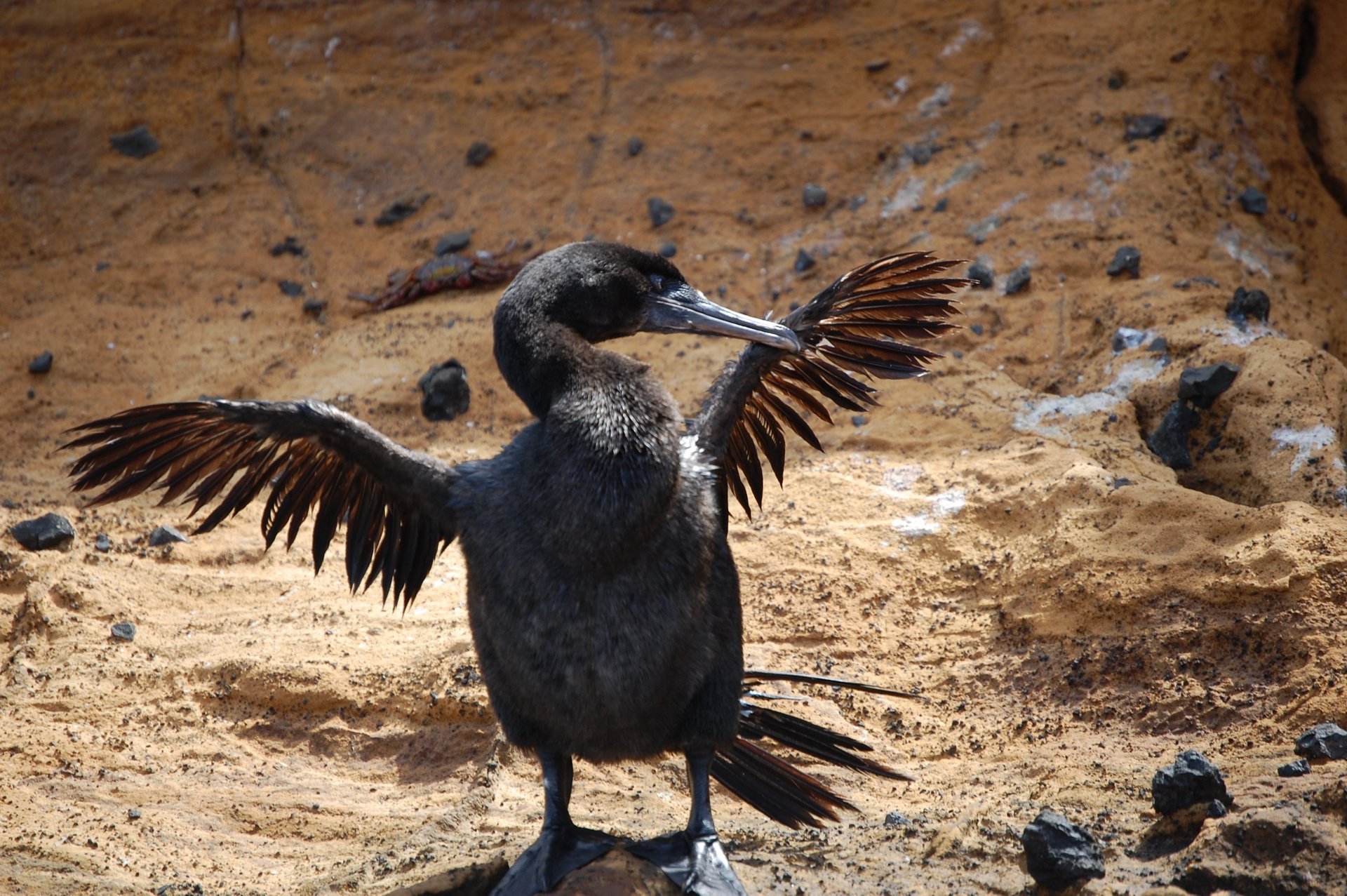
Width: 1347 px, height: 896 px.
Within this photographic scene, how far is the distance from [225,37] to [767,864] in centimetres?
831

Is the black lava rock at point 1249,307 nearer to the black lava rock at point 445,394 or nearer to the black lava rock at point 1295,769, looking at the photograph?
the black lava rock at point 1295,769

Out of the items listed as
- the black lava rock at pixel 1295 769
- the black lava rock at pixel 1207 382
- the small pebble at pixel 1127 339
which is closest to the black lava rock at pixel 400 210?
the small pebble at pixel 1127 339

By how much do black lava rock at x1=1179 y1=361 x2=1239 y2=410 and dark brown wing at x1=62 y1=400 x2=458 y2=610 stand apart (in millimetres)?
3477

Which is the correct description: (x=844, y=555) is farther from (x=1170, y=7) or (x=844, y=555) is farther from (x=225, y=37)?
(x=225, y=37)

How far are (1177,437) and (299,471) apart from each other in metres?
3.75

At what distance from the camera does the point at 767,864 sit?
→ 3598 millimetres

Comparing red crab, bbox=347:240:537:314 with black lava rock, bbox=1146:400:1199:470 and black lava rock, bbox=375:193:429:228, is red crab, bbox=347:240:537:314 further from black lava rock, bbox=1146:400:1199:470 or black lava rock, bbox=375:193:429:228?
black lava rock, bbox=1146:400:1199:470

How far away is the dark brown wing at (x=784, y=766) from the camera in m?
3.74

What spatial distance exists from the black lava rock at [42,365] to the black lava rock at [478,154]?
3076 mm

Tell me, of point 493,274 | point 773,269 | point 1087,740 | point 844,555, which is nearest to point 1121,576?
point 1087,740

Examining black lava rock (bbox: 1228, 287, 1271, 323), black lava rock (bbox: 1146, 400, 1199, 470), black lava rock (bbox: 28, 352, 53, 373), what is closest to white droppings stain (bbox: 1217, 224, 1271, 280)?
black lava rock (bbox: 1228, 287, 1271, 323)

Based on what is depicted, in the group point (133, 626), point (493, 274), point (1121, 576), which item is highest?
point (493, 274)

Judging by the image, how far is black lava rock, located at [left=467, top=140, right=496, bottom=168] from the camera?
8.97 meters

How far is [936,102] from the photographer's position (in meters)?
8.41
